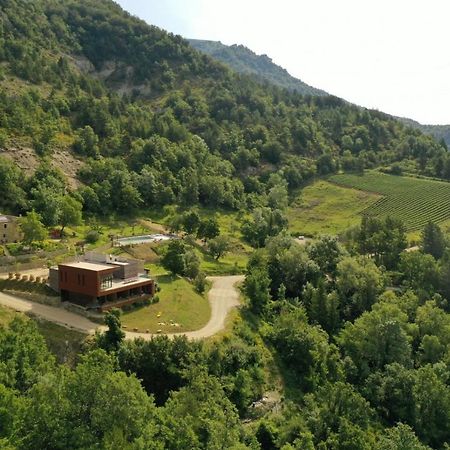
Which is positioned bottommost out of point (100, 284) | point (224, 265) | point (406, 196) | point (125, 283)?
point (224, 265)

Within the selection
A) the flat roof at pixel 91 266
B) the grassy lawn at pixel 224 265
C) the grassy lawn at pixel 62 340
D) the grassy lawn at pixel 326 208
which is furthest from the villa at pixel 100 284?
the grassy lawn at pixel 326 208

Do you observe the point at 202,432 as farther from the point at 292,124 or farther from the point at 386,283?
the point at 292,124

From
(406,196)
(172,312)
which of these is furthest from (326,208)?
(172,312)

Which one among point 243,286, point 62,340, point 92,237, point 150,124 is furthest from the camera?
point 150,124

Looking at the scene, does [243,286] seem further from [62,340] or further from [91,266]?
[62,340]

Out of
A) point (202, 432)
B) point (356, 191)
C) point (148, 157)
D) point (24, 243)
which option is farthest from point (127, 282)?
point (356, 191)

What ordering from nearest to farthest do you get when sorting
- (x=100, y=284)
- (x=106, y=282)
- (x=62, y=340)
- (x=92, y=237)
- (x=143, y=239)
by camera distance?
1. (x=62, y=340)
2. (x=100, y=284)
3. (x=106, y=282)
4. (x=92, y=237)
5. (x=143, y=239)
